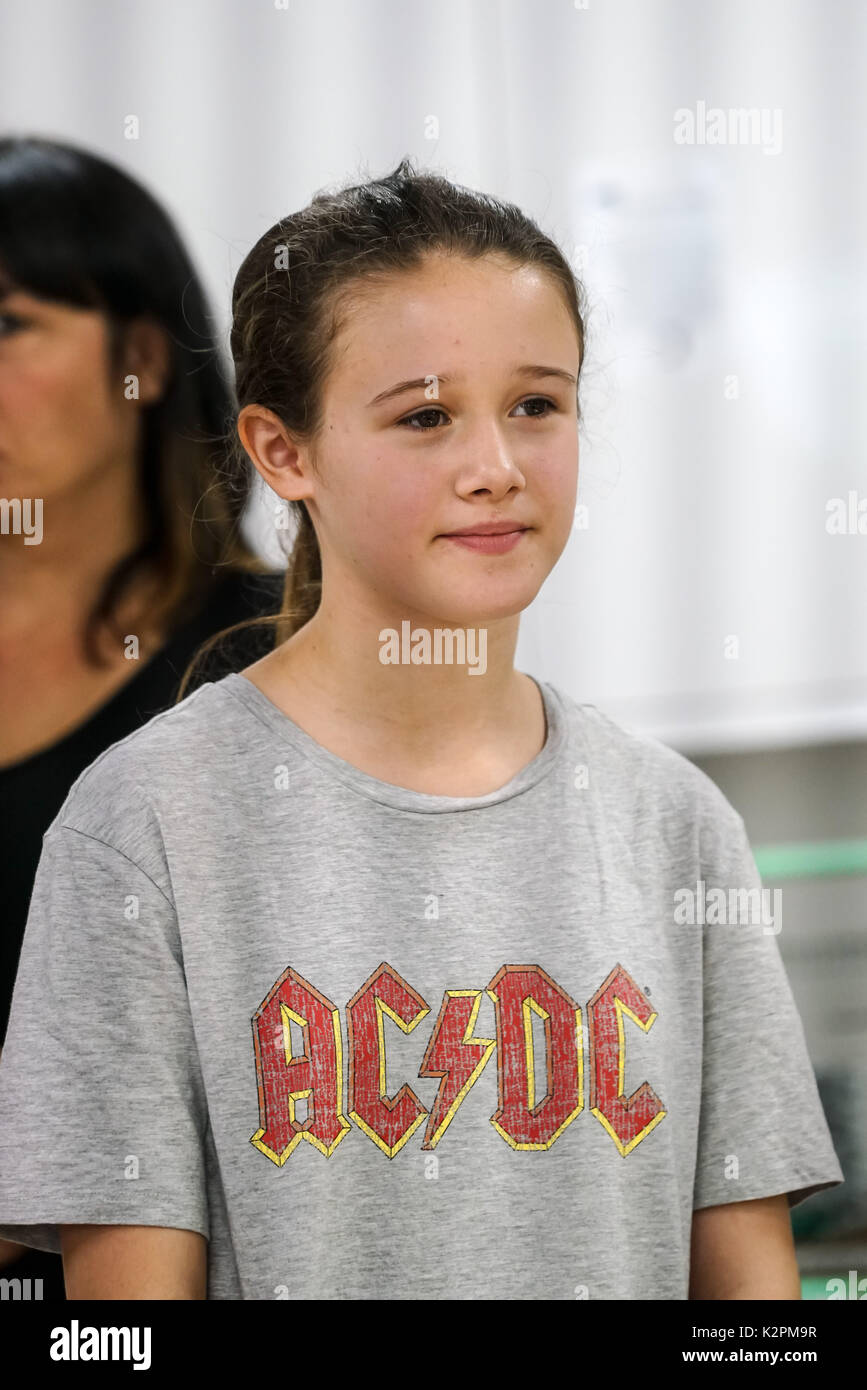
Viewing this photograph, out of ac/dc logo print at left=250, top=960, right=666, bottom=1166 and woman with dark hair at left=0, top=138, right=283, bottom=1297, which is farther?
woman with dark hair at left=0, top=138, right=283, bottom=1297

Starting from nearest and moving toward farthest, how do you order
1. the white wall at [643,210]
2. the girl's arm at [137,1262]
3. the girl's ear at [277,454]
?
the girl's arm at [137,1262] < the girl's ear at [277,454] < the white wall at [643,210]

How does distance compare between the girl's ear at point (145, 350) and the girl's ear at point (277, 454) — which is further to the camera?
the girl's ear at point (145, 350)

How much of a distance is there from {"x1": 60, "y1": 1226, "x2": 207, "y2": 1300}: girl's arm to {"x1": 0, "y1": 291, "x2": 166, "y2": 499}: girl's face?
679 mm

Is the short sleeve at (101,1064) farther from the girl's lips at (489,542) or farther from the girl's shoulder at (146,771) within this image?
the girl's lips at (489,542)

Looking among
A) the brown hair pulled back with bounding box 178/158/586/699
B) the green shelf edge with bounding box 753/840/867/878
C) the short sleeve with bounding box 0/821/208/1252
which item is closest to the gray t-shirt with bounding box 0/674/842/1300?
the short sleeve with bounding box 0/821/208/1252

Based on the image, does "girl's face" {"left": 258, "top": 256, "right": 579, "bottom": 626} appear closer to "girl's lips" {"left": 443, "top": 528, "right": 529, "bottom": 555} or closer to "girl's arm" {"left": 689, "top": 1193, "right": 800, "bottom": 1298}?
"girl's lips" {"left": 443, "top": 528, "right": 529, "bottom": 555}

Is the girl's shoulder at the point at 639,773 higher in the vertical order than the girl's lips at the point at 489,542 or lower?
lower

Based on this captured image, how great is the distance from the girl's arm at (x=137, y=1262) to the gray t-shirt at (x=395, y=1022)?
16 millimetres

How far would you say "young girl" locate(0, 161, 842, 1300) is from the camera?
1040 mm

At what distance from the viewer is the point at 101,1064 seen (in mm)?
1037

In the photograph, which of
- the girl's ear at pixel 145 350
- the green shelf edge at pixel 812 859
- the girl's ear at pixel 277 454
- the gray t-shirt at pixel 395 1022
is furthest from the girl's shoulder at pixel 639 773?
the girl's ear at pixel 145 350

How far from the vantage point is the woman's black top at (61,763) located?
1.25m

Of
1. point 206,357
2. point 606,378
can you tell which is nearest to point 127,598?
point 206,357
